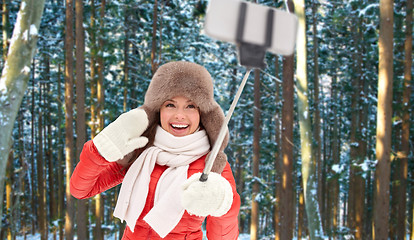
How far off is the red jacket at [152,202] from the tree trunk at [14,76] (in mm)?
2884

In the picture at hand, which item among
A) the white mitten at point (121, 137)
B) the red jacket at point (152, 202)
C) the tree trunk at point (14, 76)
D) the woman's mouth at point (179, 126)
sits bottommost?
the red jacket at point (152, 202)

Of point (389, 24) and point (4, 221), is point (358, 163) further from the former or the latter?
point (4, 221)

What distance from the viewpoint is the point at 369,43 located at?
17219mm

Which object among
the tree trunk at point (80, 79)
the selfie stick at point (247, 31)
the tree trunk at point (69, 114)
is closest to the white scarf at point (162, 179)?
the selfie stick at point (247, 31)

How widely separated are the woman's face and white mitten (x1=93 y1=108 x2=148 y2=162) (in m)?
0.32

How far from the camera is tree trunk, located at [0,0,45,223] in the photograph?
4738mm

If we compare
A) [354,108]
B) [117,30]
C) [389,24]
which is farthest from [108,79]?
[389,24]

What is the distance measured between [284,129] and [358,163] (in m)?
2.30

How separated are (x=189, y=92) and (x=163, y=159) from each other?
0.47 m

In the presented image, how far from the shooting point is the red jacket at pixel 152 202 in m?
2.24

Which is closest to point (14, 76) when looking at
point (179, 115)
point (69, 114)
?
point (179, 115)

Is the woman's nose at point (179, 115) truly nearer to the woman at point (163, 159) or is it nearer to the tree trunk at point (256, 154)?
→ the woman at point (163, 159)

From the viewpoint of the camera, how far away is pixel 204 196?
191cm

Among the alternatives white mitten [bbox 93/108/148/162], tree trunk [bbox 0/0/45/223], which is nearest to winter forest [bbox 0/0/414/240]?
tree trunk [bbox 0/0/45/223]
